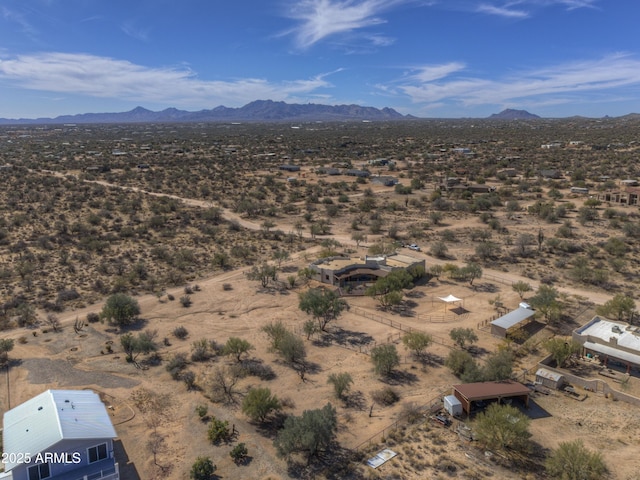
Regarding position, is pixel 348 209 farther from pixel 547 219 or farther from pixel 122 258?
pixel 122 258

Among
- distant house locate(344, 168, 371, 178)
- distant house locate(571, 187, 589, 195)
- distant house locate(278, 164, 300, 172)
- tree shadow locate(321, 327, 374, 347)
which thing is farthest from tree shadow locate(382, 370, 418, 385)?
distant house locate(278, 164, 300, 172)

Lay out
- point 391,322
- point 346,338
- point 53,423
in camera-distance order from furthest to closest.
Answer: point 391,322 < point 346,338 < point 53,423

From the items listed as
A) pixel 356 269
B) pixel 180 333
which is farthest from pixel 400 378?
pixel 356 269

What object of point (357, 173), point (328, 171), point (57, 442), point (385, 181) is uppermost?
point (328, 171)

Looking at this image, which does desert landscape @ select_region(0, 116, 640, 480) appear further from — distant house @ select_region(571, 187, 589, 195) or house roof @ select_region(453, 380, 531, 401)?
house roof @ select_region(453, 380, 531, 401)

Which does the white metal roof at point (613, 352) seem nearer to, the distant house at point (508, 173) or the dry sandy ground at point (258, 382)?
the dry sandy ground at point (258, 382)

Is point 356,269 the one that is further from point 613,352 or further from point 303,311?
point 613,352
